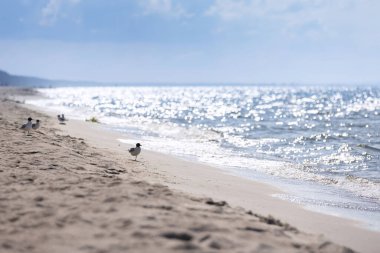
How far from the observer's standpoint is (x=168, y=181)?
11969 mm

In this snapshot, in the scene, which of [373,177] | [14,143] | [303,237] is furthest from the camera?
[373,177]

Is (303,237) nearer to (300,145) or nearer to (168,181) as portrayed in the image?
(168,181)

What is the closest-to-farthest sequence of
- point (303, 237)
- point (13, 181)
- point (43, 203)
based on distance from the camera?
point (303, 237)
point (43, 203)
point (13, 181)

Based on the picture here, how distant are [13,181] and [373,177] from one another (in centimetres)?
1172

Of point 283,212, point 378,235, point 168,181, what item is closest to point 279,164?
point 168,181

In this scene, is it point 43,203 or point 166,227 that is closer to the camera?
point 166,227

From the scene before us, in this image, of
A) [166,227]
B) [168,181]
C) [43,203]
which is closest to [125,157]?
[168,181]

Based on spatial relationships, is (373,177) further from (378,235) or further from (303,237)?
(303,237)

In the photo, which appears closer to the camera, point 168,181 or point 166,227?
point 166,227

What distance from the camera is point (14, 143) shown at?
1484cm

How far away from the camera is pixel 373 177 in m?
16.3

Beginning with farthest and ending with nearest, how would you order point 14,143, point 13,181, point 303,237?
point 14,143
point 13,181
point 303,237

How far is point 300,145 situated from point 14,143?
616 inches

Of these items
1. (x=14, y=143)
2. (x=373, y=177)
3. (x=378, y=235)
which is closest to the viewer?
(x=378, y=235)
